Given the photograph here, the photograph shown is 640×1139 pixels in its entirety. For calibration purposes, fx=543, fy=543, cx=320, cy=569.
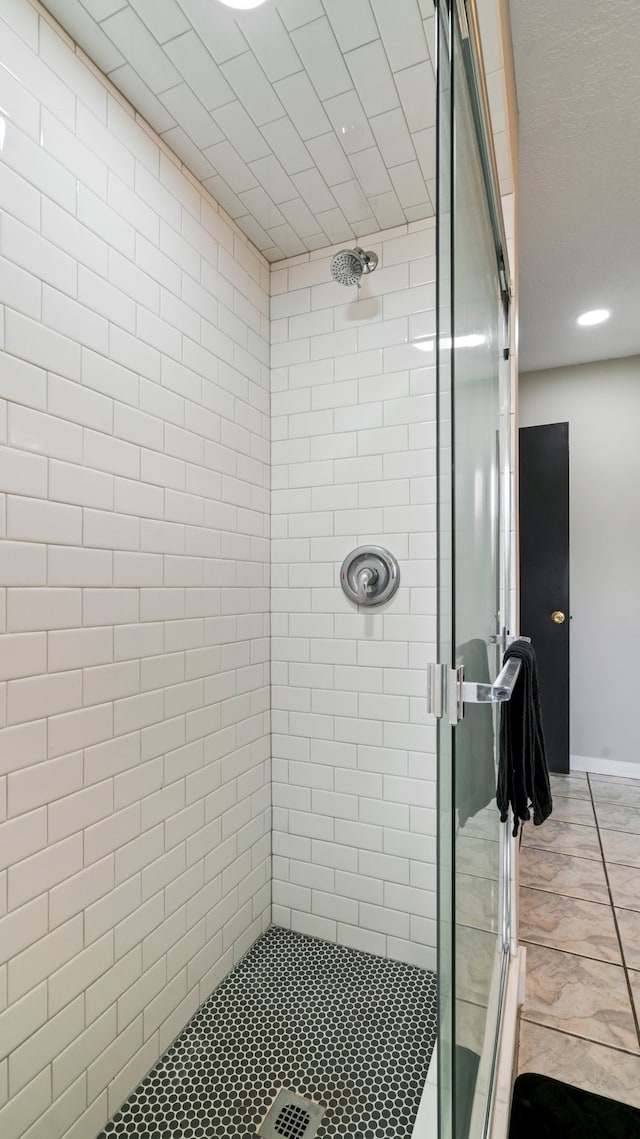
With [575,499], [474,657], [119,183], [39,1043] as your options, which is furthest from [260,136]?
[575,499]

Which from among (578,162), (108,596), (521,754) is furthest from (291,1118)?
(578,162)

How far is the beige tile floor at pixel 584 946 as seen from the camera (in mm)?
1494

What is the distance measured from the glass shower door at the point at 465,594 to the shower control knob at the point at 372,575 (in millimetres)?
567

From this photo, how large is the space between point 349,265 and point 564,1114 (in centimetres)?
→ 242

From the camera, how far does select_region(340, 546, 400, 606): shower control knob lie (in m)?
1.89

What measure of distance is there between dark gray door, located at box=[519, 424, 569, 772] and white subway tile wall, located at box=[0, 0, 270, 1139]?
2.52 metres

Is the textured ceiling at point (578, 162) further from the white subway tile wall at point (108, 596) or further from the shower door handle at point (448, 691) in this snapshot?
the shower door handle at point (448, 691)

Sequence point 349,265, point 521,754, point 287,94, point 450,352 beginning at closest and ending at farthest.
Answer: point 450,352 → point 521,754 → point 287,94 → point 349,265

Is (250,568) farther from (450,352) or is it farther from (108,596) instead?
(450,352)

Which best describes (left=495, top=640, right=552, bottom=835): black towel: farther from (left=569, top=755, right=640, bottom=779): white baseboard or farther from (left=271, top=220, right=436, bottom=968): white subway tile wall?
(left=569, top=755, right=640, bottom=779): white baseboard

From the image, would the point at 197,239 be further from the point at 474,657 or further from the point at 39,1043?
the point at 39,1043

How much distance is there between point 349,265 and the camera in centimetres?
179

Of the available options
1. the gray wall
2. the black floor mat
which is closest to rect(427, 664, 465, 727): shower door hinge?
the black floor mat

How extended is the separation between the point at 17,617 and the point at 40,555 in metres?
0.14
